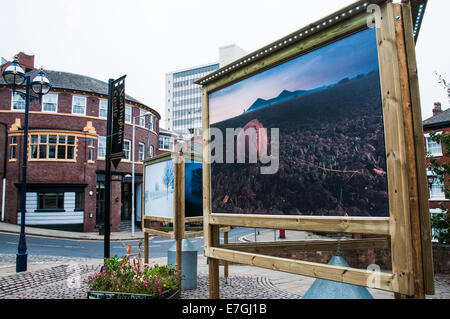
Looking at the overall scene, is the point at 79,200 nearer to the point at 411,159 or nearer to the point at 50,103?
the point at 50,103

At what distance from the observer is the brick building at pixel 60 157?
1027 inches

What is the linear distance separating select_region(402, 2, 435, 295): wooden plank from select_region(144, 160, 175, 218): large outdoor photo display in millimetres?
5940

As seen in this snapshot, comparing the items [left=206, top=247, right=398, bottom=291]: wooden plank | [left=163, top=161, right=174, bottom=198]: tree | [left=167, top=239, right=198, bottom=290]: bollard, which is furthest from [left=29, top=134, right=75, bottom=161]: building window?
[left=206, top=247, right=398, bottom=291]: wooden plank

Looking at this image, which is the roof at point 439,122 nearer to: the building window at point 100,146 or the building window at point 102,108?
the building window at point 100,146

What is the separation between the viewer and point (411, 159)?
255 cm

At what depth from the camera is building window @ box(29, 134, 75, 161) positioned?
26.5 m

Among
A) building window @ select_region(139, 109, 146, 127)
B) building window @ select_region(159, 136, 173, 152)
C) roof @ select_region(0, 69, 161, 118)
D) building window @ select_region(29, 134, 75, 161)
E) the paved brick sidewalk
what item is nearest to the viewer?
the paved brick sidewalk

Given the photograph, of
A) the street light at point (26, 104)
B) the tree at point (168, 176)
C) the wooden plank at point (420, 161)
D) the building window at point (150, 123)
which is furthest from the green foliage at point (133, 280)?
the building window at point (150, 123)

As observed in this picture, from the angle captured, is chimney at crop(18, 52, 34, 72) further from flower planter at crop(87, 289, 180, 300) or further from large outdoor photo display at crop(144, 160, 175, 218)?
flower planter at crop(87, 289, 180, 300)

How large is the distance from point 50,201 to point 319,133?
28211 mm

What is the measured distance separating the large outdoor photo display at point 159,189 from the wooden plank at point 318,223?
156 inches

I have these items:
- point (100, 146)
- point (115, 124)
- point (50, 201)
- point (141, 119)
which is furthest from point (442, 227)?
point (141, 119)
